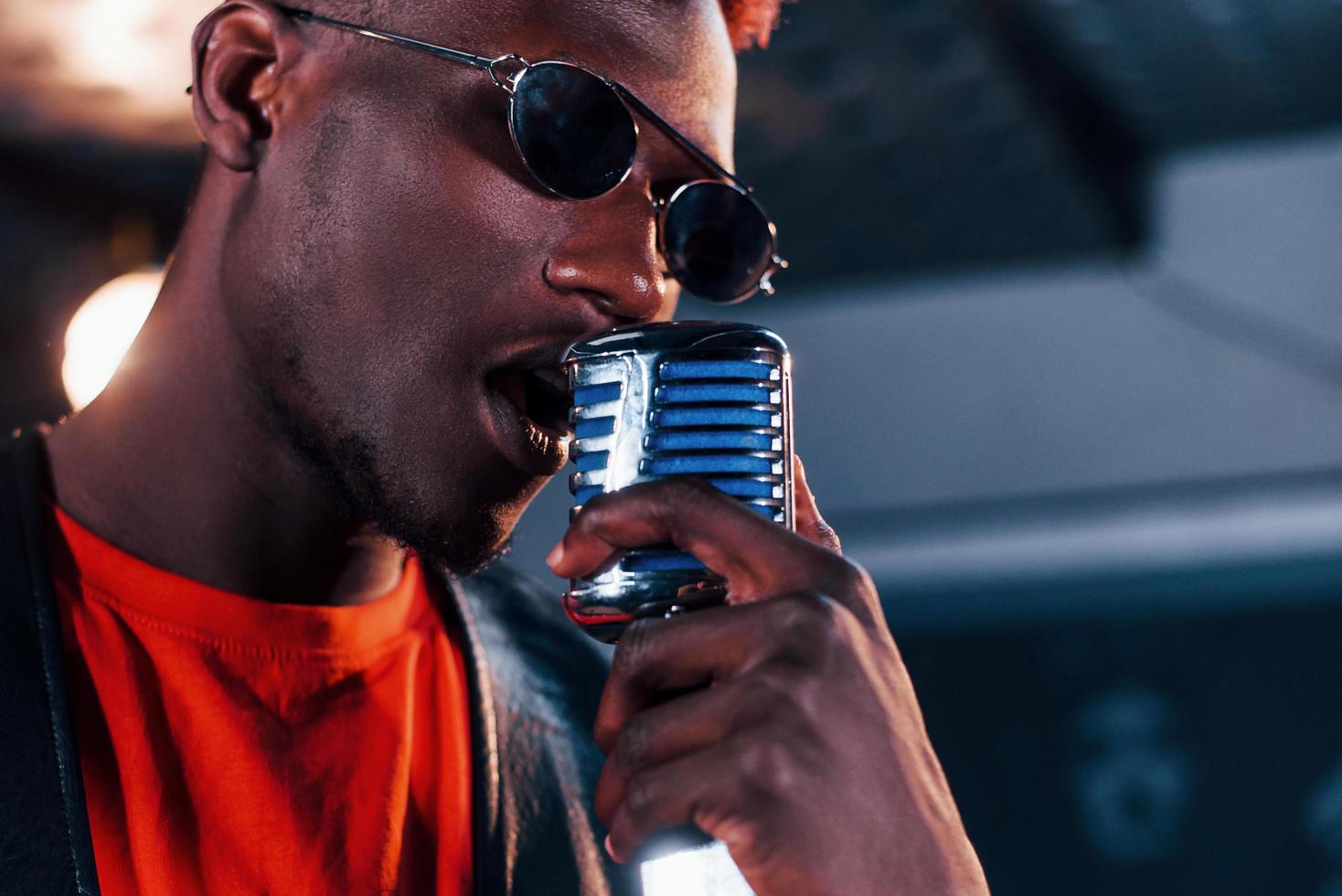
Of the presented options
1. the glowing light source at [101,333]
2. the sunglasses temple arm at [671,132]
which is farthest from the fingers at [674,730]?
the glowing light source at [101,333]

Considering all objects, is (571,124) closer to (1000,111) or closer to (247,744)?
(247,744)

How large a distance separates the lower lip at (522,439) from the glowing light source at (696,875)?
464 millimetres

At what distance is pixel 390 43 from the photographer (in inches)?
53.9

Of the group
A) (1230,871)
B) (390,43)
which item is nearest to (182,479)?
(390,43)

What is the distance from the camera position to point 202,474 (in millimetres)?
1427

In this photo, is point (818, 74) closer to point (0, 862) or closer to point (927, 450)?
point (927, 450)

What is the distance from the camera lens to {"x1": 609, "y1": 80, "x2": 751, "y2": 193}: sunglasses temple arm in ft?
4.49

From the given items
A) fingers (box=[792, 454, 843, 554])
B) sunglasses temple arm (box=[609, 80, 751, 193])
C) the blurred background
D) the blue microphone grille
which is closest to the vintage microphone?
the blue microphone grille

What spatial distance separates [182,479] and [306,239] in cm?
29

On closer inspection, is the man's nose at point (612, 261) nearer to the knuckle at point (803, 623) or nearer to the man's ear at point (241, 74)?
the man's ear at point (241, 74)

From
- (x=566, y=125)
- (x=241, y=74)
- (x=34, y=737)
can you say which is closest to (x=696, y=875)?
(x=34, y=737)

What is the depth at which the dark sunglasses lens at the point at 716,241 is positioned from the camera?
1.47m

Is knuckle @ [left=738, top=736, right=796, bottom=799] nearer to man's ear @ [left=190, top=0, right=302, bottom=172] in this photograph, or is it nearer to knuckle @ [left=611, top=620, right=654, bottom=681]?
knuckle @ [left=611, top=620, right=654, bottom=681]

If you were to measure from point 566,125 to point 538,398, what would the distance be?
27 cm
